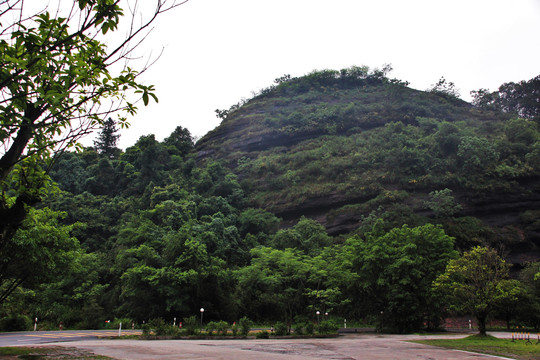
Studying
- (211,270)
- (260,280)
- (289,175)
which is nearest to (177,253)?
(211,270)

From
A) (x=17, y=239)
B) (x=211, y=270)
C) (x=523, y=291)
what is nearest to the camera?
(x=17, y=239)

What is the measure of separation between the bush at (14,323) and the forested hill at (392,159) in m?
28.6

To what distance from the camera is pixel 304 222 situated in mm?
38312

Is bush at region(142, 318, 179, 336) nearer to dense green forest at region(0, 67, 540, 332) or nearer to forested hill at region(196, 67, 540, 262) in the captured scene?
dense green forest at region(0, 67, 540, 332)

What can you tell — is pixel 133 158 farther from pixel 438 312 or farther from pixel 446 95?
pixel 446 95

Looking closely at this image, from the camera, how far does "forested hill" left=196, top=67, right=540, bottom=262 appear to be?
3641 centimetres

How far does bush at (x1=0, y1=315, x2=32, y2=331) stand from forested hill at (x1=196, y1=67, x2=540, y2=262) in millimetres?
28637

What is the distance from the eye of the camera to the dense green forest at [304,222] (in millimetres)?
22422

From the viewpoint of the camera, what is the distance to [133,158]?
2203 inches

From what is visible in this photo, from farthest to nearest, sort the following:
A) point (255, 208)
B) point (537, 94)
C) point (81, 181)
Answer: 1. point (537, 94)
2. point (81, 181)
3. point (255, 208)

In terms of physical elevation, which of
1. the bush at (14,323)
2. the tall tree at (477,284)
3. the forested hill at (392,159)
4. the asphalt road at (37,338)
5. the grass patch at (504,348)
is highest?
the forested hill at (392,159)

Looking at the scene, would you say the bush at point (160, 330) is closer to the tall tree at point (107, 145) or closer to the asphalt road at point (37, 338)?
the asphalt road at point (37, 338)

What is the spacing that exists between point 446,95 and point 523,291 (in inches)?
2159

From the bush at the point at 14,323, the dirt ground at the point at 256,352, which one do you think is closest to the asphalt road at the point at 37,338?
the dirt ground at the point at 256,352
